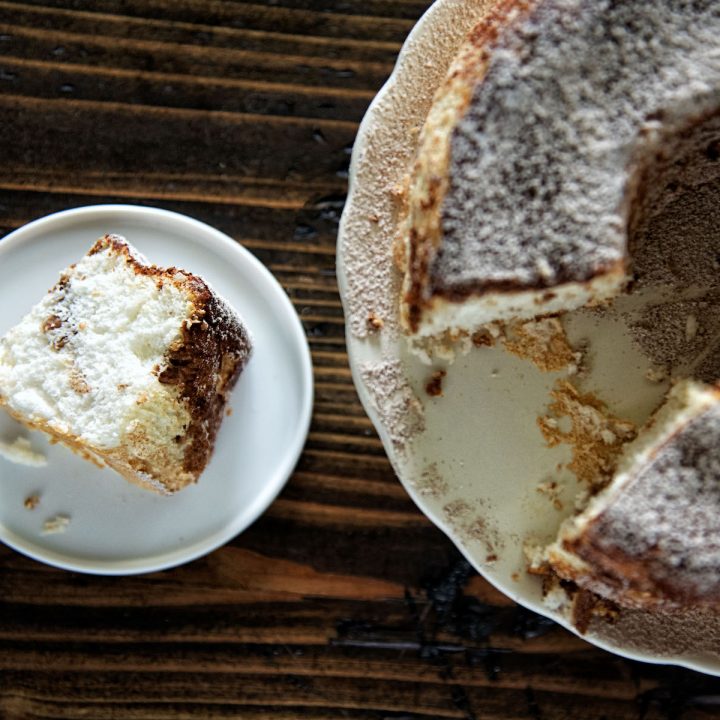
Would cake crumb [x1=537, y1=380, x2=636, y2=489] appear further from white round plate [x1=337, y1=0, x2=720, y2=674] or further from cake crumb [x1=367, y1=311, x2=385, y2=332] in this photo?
cake crumb [x1=367, y1=311, x2=385, y2=332]

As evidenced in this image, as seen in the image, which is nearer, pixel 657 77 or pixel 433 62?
pixel 657 77

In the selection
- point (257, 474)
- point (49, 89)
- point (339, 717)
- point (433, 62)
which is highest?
point (433, 62)

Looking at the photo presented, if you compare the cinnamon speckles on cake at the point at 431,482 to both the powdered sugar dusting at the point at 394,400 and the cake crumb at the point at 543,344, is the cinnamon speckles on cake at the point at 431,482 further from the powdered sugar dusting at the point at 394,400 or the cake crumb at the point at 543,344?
the cake crumb at the point at 543,344

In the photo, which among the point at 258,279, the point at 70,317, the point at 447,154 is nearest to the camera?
the point at 447,154

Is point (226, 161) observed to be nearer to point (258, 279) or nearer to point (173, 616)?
point (258, 279)

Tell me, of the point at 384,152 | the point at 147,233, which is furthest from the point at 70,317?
the point at 384,152

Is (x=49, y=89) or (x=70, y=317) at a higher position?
(x=49, y=89)

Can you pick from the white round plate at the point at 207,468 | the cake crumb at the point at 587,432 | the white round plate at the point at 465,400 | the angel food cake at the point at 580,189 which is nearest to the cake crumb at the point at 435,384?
the white round plate at the point at 465,400

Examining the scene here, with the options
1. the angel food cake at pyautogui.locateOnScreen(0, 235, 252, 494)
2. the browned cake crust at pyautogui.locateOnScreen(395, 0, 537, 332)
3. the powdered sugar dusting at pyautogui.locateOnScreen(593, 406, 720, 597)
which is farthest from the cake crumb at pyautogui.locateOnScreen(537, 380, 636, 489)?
the angel food cake at pyautogui.locateOnScreen(0, 235, 252, 494)
